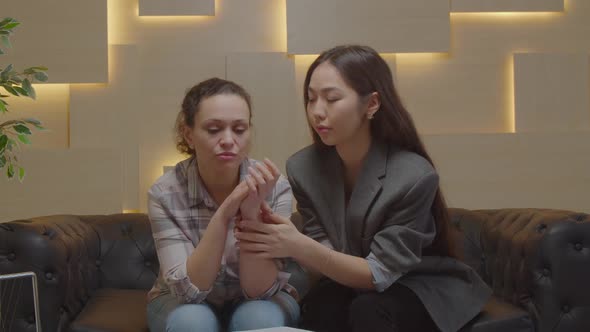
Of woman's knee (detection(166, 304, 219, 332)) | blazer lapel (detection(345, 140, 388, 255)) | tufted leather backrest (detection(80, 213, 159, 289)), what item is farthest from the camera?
tufted leather backrest (detection(80, 213, 159, 289))

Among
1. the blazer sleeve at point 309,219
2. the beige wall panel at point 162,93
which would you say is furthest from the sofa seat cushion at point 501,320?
the beige wall panel at point 162,93

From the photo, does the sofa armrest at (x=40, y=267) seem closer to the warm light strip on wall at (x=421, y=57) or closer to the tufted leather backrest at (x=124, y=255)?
the tufted leather backrest at (x=124, y=255)

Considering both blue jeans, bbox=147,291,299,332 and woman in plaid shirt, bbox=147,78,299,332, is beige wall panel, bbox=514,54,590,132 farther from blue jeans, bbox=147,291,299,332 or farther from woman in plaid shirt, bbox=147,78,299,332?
blue jeans, bbox=147,291,299,332

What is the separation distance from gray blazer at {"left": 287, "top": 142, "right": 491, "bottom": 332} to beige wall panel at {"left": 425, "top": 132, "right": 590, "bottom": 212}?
42.8 inches

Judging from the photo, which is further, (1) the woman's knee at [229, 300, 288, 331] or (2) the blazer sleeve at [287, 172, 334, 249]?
(2) the blazer sleeve at [287, 172, 334, 249]

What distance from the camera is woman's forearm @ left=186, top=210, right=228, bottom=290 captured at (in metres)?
1.89

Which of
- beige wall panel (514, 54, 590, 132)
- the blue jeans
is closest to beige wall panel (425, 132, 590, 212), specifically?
beige wall panel (514, 54, 590, 132)

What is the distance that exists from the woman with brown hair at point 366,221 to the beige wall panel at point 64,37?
1.31m

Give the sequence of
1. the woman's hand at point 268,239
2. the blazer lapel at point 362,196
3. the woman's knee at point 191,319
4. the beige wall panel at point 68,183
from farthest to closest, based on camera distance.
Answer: the beige wall panel at point 68,183 → the blazer lapel at point 362,196 → the woman's hand at point 268,239 → the woman's knee at point 191,319

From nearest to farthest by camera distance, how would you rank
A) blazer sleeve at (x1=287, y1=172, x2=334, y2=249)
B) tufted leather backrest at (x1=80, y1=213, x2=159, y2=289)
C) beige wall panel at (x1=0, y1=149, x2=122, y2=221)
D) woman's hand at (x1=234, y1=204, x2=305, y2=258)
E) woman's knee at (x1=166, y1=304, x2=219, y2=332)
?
woman's knee at (x1=166, y1=304, x2=219, y2=332), woman's hand at (x1=234, y1=204, x2=305, y2=258), blazer sleeve at (x1=287, y1=172, x2=334, y2=249), tufted leather backrest at (x1=80, y1=213, x2=159, y2=289), beige wall panel at (x1=0, y1=149, x2=122, y2=221)

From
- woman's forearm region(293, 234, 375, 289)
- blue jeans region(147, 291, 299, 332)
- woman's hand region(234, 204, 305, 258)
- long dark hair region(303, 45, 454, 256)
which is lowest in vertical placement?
blue jeans region(147, 291, 299, 332)

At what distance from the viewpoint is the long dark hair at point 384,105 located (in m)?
2.11

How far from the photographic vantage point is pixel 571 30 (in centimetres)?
329

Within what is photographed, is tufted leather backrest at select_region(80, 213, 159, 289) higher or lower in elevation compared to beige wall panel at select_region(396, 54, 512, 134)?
lower
